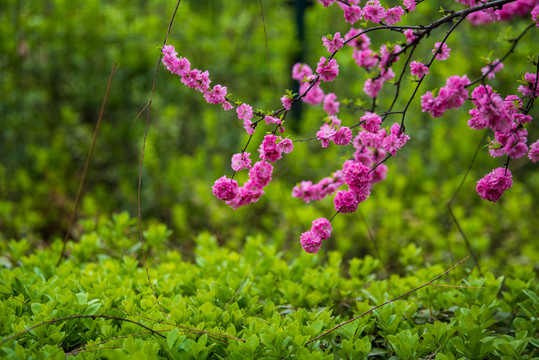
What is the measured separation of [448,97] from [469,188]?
285 cm

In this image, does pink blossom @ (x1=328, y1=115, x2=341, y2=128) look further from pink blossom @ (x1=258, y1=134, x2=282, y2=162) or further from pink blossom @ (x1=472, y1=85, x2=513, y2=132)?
pink blossom @ (x1=472, y1=85, x2=513, y2=132)

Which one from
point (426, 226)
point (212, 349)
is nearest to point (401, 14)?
point (212, 349)

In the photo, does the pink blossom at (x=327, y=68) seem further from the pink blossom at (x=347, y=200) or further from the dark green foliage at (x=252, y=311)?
the dark green foliage at (x=252, y=311)

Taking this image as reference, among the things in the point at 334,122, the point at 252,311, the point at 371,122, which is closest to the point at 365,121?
the point at 371,122

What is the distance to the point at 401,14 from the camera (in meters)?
1.82

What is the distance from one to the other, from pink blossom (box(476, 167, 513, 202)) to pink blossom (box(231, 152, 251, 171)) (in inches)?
31.3

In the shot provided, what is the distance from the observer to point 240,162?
5.85 ft

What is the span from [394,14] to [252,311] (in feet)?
3.84

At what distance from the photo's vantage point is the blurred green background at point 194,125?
4.04 meters

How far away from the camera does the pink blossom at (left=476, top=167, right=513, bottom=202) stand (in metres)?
1.73

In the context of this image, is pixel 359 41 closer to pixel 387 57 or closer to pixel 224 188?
pixel 387 57

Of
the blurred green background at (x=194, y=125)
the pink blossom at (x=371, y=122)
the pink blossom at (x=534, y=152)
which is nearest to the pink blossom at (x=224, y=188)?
the pink blossom at (x=371, y=122)

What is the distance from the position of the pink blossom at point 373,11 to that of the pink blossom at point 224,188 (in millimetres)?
753

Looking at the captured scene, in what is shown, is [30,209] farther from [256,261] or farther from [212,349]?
[212,349]
